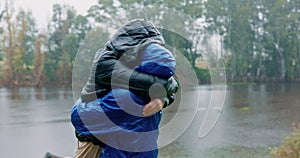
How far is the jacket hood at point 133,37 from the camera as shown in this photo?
97cm

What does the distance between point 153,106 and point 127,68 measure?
118 millimetres

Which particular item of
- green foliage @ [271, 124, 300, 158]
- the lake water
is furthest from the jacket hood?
green foliage @ [271, 124, 300, 158]

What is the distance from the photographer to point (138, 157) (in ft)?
3.30

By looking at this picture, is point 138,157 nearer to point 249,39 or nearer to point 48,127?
point 48,127

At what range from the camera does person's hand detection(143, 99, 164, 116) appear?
955 millimetres

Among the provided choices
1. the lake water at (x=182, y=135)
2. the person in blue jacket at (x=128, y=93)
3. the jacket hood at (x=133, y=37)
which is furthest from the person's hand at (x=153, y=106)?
the lake water at (x=182, y=135)

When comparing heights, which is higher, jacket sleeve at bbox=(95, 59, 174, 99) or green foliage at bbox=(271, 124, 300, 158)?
jacket sleeve at bbox=(95, 59, 174, 99)

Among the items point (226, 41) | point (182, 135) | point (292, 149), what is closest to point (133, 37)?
point (292, 149)

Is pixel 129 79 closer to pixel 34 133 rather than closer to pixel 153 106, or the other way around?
pixel 153 106

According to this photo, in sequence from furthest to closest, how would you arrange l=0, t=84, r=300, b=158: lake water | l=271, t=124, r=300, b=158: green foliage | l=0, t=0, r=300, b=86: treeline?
l=0, t=0, r=300, b=86: treeline < l=0, t=84, r=300, b=158: lake water < l=271, t=124, r=300, b=158: green foliage

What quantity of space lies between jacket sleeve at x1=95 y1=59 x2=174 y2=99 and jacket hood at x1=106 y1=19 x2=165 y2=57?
0.04m

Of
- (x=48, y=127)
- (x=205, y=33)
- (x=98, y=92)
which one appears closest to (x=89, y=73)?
(x=98, y=92)

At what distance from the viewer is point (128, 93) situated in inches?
37.9

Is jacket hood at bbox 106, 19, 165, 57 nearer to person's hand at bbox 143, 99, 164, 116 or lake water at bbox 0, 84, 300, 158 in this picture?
person's hand at bbox 143, 99, 164, 116
